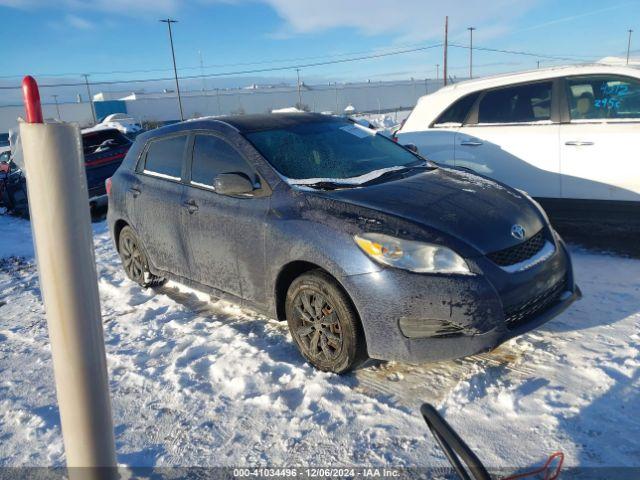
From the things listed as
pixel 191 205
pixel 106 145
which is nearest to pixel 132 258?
pixel 191 205

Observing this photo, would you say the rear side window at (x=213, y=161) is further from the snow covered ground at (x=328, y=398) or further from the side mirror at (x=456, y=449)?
the side mirror at (x=456, y=449)

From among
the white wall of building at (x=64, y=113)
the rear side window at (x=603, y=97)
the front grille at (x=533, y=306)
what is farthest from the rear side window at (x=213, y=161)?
the white wall of building at (x=64, y=113)

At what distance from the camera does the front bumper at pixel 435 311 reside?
2.91 metres

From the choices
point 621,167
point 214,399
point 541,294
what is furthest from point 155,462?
point 621,167

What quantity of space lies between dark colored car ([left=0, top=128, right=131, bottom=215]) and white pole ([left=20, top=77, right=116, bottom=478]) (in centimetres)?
800

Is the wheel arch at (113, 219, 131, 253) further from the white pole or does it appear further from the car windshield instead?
the white pole

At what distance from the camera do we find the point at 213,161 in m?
4.20

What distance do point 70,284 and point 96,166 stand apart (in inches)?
352

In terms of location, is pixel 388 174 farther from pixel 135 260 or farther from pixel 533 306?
pixel 135 260

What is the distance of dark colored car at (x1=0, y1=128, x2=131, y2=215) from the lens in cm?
974

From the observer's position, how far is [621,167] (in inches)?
198

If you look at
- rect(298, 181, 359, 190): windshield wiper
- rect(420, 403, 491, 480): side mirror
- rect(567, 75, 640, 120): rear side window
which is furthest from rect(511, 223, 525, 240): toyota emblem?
rect(567, 75, 640, 120): rear side window

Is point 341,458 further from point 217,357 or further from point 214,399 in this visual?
point 217,357

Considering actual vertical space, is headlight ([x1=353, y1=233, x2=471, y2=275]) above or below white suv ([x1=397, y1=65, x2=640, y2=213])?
below
